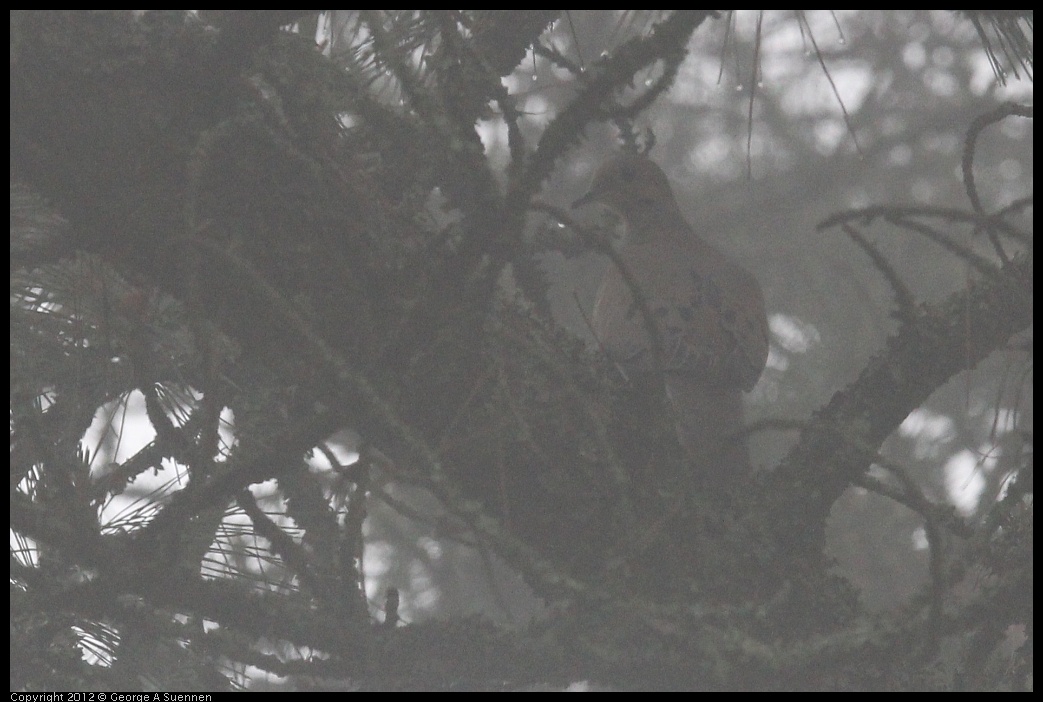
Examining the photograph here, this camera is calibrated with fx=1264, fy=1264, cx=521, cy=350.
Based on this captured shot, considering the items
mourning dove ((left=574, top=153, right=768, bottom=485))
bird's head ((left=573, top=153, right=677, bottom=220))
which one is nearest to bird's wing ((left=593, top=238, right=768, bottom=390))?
mourning dove ((left=574, top=153, right=768, bottom=485))

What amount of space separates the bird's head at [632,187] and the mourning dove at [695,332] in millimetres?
156

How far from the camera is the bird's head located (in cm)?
453

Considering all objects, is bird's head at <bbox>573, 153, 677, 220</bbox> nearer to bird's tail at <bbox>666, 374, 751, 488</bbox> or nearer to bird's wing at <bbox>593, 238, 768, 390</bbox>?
bird's wing at <bbox>593, 238, 768, 390</bbox>

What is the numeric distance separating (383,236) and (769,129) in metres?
5.57

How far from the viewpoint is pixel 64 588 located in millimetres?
2143

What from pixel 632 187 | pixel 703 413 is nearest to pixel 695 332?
pixel 703 413

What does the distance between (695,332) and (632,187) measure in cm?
125

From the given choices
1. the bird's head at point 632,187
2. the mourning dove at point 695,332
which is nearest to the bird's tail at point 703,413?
the mourning dove at point 695,332

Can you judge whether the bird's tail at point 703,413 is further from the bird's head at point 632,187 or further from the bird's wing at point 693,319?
the bird's head at point 632,187

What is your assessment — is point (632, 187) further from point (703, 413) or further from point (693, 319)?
point (703, 413)

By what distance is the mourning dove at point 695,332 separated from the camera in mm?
3111

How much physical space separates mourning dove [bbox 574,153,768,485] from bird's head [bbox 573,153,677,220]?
16 centimetres

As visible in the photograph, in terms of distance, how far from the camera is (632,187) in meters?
4.54

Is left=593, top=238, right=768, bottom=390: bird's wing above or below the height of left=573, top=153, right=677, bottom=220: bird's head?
below
